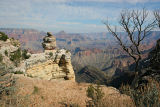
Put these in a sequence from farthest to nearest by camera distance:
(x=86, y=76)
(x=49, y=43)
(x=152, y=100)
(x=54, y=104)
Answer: (x=86, y=76), (x=49, y=43), (x=54, y=104), (x=152, y=100)

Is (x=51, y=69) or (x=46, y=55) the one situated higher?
(x=46, y=55)

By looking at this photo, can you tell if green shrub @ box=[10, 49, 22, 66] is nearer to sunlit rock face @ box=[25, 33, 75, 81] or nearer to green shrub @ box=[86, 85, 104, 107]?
sunlit rock face @ box=[25, 33, 75, 81]

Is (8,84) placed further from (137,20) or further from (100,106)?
(137,20)

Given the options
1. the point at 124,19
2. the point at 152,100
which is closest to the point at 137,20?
the point at 124,19

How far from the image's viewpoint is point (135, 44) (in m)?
12.8

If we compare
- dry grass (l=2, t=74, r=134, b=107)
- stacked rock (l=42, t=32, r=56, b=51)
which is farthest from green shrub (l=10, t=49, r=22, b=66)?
stacked rock (l=42, t=32, r=56, b=51)

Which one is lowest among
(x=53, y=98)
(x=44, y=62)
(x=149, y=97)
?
(x=53, y=98)

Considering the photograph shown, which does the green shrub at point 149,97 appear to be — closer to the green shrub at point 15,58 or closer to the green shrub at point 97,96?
the green shrub at point 97,96

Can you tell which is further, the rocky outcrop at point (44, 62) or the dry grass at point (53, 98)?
the rocky outcrop at point (44, 62)

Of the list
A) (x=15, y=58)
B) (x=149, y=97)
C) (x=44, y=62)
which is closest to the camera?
(x=149, y=97)

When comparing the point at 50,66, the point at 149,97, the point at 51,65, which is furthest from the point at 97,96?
the point at 51,65

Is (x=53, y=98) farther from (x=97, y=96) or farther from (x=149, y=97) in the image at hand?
(x=149, y=97)

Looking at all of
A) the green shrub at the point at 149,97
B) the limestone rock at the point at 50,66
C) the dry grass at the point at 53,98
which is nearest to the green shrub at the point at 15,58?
the limestone rock at the point at 50,66

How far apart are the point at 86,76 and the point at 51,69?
5284 inches
